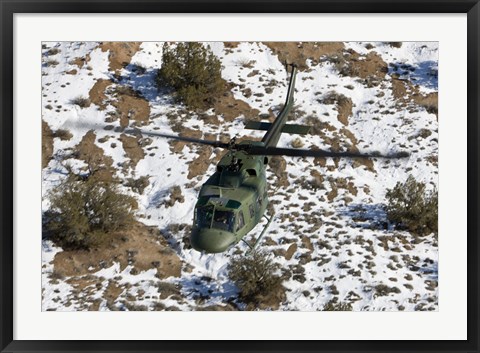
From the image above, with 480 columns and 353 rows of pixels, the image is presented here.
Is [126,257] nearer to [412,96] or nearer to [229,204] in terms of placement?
[229,204]

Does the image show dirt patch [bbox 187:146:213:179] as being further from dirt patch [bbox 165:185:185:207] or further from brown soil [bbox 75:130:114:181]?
brown soil [bbox 75:130:114:181]

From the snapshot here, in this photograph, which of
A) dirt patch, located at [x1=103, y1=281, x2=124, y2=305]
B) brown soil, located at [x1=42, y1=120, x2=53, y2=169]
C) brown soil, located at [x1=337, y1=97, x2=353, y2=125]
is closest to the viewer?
dirt patch, located at [x1=103, y1=281, x2=124, y2=305]

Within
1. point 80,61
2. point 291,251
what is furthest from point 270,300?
point 80,61

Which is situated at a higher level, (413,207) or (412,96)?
(412,96)

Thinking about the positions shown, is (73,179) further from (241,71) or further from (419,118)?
(419,118)

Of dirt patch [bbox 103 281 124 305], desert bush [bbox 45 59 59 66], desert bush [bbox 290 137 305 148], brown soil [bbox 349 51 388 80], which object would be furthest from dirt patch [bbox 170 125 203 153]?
brown soil [bbox 349 51 388 80]
